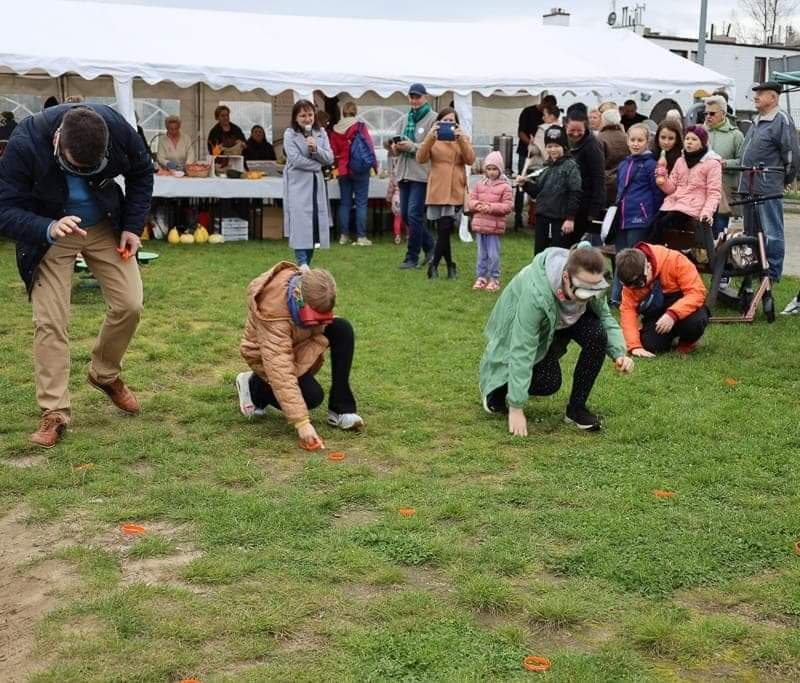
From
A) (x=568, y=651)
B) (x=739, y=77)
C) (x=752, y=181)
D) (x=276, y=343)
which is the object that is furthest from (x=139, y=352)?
(x=739, y=77)

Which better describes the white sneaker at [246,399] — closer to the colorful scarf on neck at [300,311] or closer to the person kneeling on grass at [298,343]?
the person kneeling on grass at [298,343]

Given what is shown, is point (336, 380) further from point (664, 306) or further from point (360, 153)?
point (360, 153)

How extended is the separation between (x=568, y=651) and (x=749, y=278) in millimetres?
7068

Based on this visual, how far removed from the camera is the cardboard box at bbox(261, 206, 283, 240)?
16.0 m

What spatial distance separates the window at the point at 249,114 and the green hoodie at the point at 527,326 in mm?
13024

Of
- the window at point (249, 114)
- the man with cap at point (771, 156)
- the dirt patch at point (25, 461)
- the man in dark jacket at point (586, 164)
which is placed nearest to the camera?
the dirt patch at point (25, 461)

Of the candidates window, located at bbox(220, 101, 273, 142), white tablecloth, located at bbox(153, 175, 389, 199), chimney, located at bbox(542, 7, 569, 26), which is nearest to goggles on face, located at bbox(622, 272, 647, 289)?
white tablecloth, located at bbox(153, 175, 389, 199)

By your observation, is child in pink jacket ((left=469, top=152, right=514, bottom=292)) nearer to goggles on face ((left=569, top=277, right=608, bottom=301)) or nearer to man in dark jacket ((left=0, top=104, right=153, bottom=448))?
goggles on face ((left=569, top=277, right=608, bottom=301))

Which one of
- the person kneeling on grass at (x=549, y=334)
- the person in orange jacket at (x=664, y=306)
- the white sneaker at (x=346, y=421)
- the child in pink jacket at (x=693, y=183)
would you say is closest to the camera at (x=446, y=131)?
the child in pink jacket at (x=693, y=183)

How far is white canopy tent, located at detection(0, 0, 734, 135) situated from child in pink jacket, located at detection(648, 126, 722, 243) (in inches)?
286

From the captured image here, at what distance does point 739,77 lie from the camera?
4638 centimetres

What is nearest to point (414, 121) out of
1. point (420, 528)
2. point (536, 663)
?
point (420, 528)

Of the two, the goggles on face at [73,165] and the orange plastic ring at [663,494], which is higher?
the goggles on face at [73,165]

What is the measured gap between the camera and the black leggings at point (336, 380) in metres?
6.09
